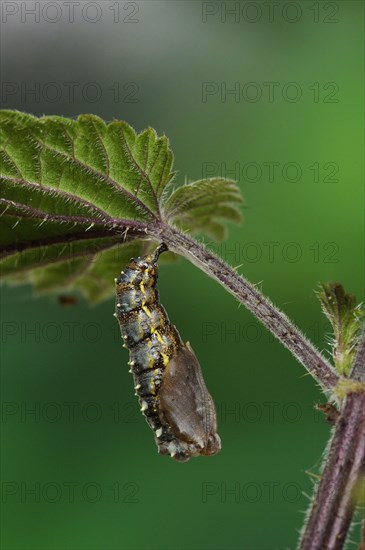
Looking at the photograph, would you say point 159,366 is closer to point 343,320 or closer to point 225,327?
point 343,320

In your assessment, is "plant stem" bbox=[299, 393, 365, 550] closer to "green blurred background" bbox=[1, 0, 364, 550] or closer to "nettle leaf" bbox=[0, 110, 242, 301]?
"nettle leaf" bbox=[0, 110, 242, 301]

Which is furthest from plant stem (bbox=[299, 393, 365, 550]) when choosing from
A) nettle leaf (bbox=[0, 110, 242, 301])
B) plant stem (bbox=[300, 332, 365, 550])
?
nettle leaf (bbox=[0, 110, 242, 301])

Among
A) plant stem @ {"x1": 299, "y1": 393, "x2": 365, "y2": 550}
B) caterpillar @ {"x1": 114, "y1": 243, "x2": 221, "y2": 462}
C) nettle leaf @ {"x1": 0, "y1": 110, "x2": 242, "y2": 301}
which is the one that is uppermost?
nettle leaf @ {"x1": 0, "y1": 110, "x2": 242, "y2": 301}

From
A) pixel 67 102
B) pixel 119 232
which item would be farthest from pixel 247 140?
pixel 119 232

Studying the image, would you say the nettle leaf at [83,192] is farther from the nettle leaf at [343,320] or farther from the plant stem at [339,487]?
the plant stem at [339,487]

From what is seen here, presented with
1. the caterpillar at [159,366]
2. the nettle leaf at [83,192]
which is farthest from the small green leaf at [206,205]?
the caterpillar at [159,366]
